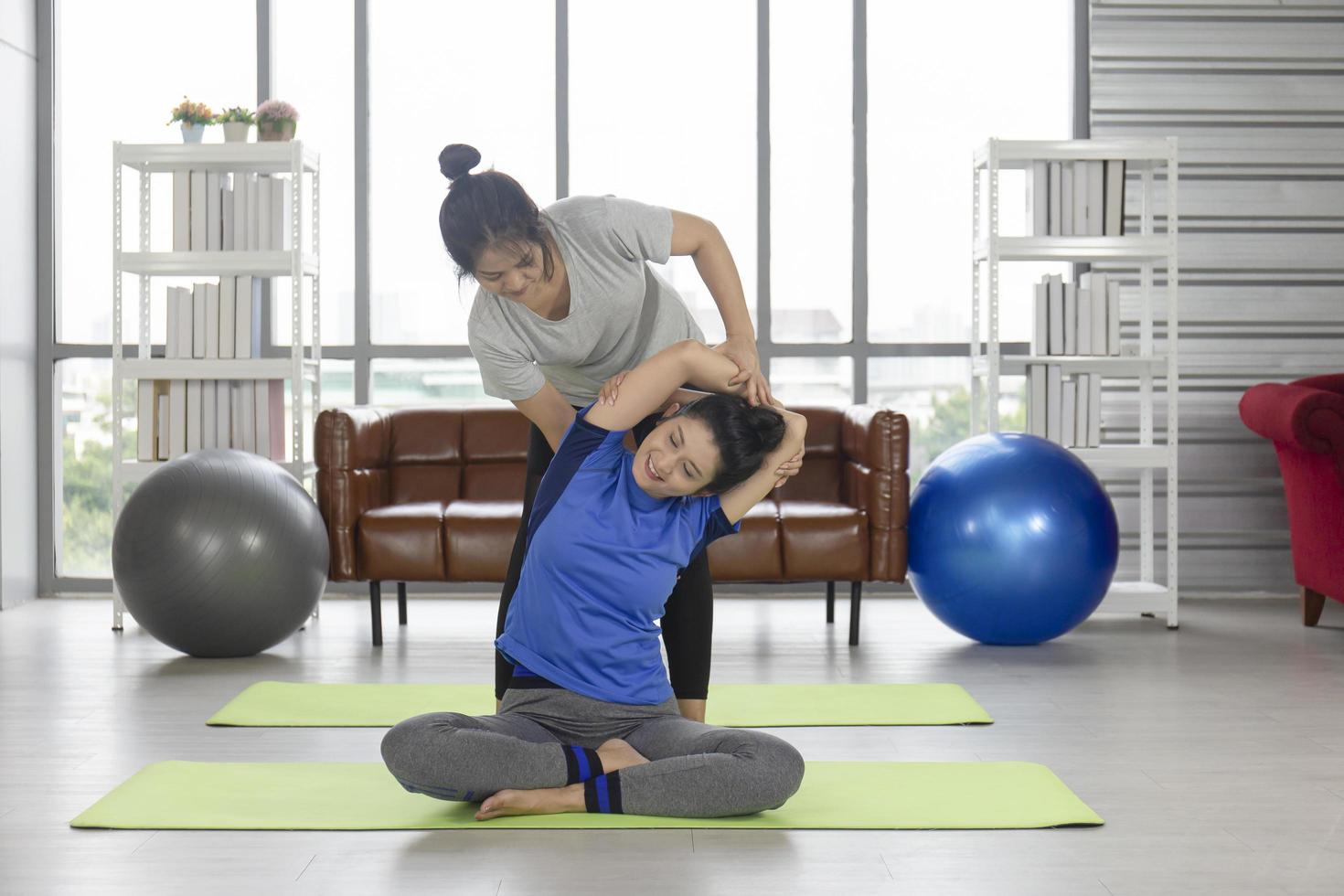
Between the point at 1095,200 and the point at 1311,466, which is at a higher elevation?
the point at 1095,200

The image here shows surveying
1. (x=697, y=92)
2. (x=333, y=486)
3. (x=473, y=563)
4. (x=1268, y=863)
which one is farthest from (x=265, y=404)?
(x=1268, y=863)

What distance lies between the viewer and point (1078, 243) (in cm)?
441

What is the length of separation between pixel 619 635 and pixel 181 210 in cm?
288

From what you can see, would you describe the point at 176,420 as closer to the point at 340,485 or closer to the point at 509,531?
the point at 340,485

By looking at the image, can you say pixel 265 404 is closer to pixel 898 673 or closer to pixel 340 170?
pixel 340 170

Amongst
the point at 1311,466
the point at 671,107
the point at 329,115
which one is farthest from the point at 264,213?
the point at 1311,466

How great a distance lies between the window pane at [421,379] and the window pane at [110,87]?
945mm

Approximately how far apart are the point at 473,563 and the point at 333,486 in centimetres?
47

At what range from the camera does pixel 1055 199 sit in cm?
446

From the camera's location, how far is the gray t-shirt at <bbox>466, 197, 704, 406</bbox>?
2289 mm

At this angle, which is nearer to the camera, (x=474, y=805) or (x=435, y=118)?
(x=474, y=805)

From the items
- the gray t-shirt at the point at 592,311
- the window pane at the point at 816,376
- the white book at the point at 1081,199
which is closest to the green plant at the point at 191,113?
the window pane at the point at 816,376

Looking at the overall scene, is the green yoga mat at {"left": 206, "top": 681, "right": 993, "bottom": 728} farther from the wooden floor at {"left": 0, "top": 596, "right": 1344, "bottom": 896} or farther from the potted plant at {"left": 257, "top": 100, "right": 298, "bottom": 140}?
the potted plant at {"left": 257, "top": 100, "right": 298, "bottom": 140}

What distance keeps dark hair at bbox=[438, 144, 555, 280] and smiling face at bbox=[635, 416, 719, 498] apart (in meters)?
0.36
